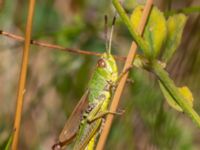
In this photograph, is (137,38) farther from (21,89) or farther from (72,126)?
(72,126)

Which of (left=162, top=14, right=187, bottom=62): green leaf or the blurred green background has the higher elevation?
the blurred green background

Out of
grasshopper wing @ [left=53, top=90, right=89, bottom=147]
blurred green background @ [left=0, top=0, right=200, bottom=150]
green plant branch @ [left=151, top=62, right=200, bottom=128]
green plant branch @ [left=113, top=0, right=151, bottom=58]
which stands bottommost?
green plant branch @ [left=151, top=62, right=200, bottom=128]

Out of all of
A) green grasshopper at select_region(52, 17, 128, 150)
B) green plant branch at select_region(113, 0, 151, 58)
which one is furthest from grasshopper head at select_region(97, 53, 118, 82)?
green plant branch at select_region(113, 0, 151, 58)

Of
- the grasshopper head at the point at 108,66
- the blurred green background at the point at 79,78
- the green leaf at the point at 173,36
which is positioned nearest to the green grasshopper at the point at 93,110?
the grasshopper head at the point at 108,66

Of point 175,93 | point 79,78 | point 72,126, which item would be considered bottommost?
point 175,93

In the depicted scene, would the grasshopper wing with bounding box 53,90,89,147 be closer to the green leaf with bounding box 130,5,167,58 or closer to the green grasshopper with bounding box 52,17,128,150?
the green grasshopper with bounding box 52,17,128,150

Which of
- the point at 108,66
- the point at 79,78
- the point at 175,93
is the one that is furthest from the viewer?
the point at 79,78

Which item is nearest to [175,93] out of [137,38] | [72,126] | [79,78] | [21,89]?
[137,38]
